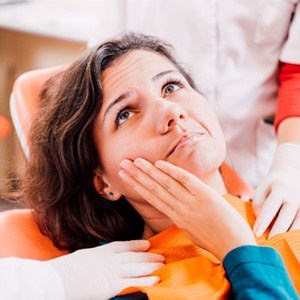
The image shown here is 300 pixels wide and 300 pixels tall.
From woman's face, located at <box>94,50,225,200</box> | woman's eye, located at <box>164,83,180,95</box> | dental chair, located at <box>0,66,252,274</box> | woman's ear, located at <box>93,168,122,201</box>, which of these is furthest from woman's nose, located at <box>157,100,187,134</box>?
dental chair, located at <box>0,66,252,274</box>

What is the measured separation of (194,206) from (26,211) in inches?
20.3

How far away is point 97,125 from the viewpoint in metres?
1.32

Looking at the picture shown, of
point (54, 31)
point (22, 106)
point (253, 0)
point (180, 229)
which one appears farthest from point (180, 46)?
point (54, 31)

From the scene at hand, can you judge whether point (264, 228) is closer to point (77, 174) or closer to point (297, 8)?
point (77, 174)

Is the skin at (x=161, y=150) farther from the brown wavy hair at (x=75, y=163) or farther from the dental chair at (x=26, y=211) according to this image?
the dental chair at (x=26, y=211)

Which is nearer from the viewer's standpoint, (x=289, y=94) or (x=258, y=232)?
(x=258, y=232)

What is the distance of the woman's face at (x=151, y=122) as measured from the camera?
4.00 feet

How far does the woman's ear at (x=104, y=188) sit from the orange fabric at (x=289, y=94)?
0.57m

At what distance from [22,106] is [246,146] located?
0.71m

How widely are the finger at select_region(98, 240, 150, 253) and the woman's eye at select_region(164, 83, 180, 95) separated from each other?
36 cm

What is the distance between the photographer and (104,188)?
1.38 meters

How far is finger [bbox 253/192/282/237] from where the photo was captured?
128 centimetres

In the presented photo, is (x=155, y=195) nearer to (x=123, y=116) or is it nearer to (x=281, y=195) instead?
(x=123, y=116)

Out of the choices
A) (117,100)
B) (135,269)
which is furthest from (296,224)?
(117,100)
